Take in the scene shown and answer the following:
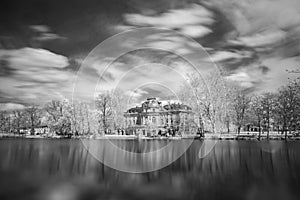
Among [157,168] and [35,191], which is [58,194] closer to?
[35,191]

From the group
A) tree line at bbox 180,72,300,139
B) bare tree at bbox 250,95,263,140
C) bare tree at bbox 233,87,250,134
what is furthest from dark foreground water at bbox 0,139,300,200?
bare tree at bbox 233,87,250,134

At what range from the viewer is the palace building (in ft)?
128

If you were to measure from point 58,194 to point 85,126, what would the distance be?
42126 mm

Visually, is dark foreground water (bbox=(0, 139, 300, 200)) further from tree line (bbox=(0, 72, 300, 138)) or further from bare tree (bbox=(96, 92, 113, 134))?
bare tree (bbox=(96, 92, 113, 134))

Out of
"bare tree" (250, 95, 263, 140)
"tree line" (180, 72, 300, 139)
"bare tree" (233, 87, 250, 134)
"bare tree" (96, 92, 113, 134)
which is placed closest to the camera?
"tree line" (180, 72, 300, 139)

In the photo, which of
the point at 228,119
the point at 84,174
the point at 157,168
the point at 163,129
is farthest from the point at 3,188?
the point at 163,129

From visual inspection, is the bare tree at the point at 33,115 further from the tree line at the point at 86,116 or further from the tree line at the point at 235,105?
the tree line at the point at 235,105

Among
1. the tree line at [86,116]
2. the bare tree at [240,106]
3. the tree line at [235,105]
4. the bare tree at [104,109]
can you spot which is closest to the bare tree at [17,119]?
the tree line at [86,116]

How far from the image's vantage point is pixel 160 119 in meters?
53.7

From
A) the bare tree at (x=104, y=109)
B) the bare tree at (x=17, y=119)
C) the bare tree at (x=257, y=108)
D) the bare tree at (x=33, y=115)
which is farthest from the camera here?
the bare tree at (x=17, y=119)

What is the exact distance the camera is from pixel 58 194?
7.96 m

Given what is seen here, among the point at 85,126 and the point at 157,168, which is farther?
the point at 85,126

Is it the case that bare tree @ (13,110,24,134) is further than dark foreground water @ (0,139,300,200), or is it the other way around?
A: bare tree @ (13,110,24,134)

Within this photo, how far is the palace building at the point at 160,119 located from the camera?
39.1 m
